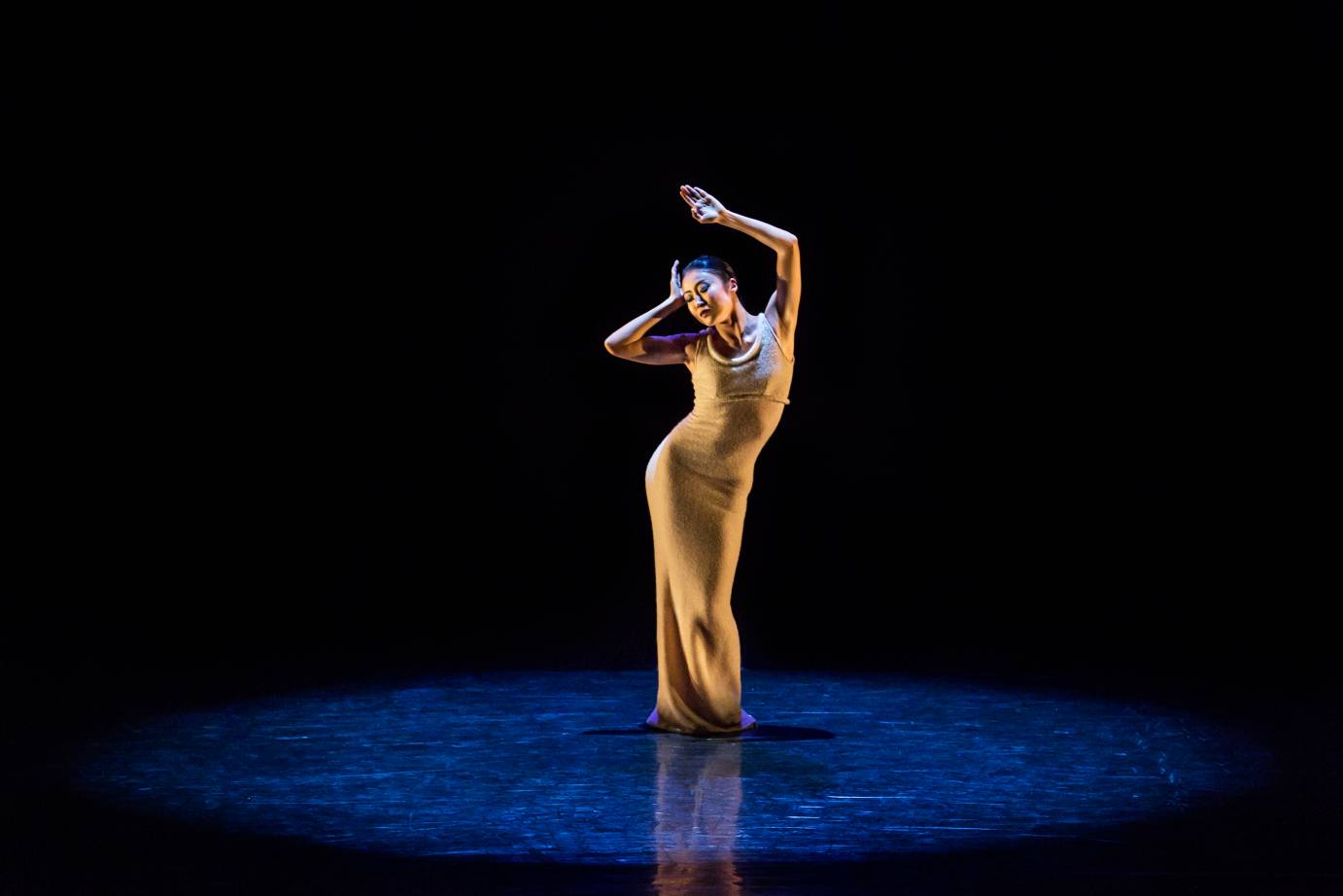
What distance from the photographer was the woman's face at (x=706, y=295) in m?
4.80

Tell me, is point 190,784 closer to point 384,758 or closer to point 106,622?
point 384,758

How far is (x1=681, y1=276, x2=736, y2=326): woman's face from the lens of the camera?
4.80m

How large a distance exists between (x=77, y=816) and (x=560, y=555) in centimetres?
332

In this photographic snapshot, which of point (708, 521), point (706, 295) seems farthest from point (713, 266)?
point (708, 521)

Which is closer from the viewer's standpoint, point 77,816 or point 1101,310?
point 77,816

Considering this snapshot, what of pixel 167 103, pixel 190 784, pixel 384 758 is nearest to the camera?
pixel 190 784

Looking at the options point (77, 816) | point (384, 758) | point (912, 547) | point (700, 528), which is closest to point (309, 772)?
point (384, 758)

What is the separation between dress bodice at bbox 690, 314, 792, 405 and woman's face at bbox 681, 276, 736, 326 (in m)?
0.10

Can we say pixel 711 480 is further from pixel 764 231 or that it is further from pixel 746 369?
pixel 764 231

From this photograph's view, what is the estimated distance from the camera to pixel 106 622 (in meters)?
6.92

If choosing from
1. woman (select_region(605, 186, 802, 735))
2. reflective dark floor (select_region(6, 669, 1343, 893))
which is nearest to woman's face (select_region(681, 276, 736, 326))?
woman (select_region(605, 186, 802, 735))

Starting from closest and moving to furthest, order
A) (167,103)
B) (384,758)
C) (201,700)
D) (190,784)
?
(190,784), (384,758), (201,700), (167,103)

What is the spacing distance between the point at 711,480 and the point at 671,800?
1241 mm

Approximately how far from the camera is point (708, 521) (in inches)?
192
